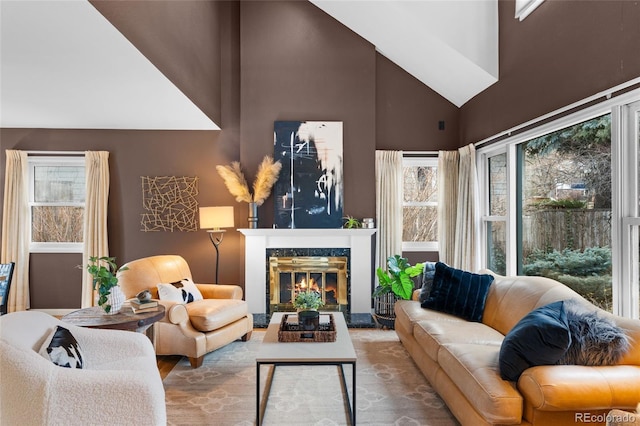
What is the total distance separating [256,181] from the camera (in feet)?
17.1

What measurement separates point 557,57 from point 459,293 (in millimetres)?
2099

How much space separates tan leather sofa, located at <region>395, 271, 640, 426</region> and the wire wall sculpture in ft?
11.4

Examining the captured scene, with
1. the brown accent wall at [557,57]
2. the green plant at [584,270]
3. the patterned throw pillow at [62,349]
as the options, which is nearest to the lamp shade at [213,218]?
the patterned throw pillow at [62,349]

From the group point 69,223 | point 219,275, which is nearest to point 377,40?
point 219,275

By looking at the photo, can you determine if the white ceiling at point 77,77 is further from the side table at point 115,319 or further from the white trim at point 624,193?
the white trim at point 624,193

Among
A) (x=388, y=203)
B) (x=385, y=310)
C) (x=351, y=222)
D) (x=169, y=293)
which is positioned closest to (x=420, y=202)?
(x=388, y=203)

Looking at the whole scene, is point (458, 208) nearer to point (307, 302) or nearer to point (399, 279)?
point (399, 279)

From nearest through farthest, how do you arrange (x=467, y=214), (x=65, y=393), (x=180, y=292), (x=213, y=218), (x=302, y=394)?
(x=65, y=393)
(x=302, y=394)
(x=180, y=292)
(x=213, y=218)
(x=467, y=214)

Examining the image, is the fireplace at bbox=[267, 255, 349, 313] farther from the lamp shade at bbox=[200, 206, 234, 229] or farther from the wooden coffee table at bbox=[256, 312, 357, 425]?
the wooden coffee table at bbox=[256, 312, 357, 425]

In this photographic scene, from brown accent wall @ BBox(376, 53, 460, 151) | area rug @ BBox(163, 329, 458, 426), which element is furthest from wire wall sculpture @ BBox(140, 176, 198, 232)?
brown accent wall @ BBox(376, 53, 460, 151)

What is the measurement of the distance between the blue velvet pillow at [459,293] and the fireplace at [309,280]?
1.61m

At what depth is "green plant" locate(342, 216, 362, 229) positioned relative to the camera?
17.1ft

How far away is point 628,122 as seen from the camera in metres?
2.68

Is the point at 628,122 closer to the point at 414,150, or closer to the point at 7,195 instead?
the point at 414,150
